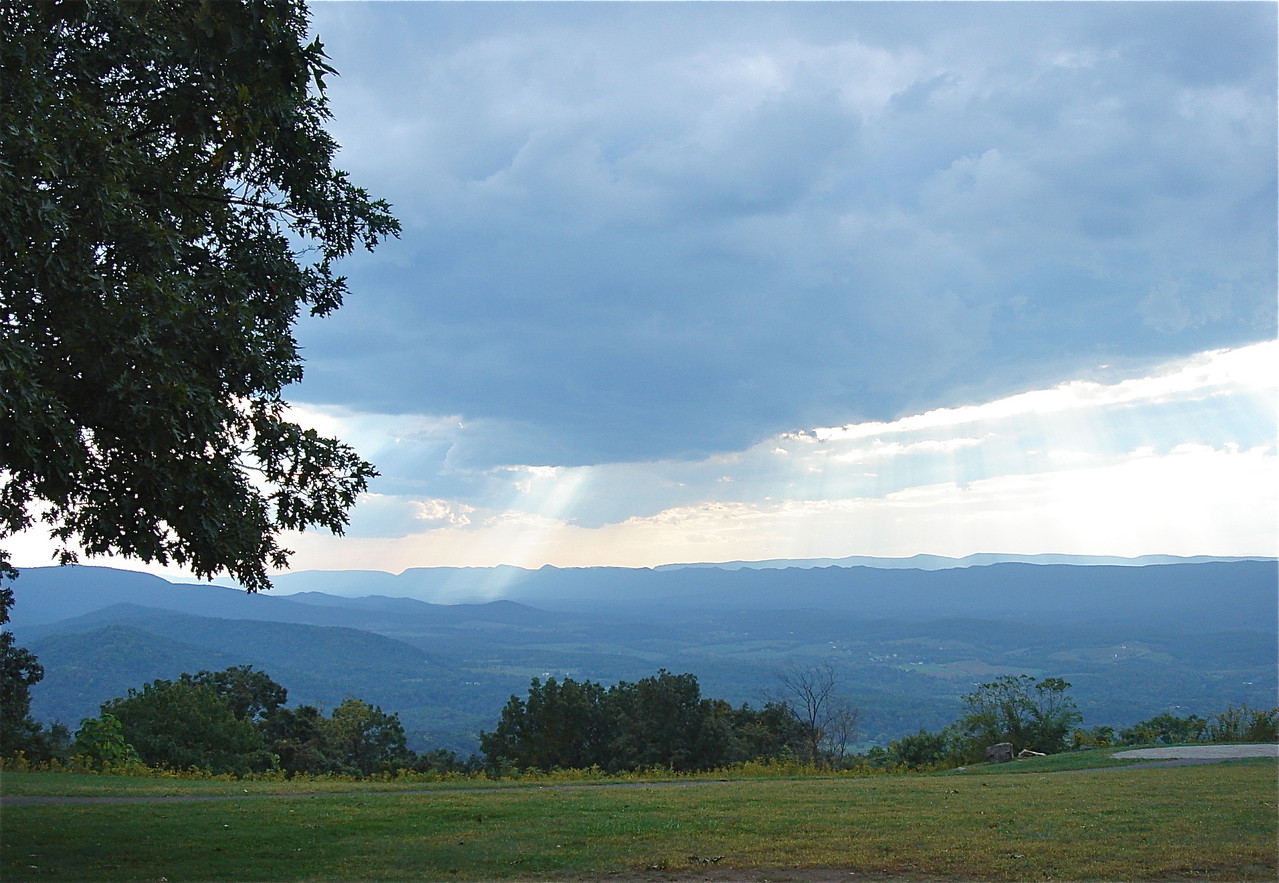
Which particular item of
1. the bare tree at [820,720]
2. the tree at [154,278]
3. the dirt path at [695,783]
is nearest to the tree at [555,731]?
the bare tree at [820,720]

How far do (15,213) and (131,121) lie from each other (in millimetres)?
3569

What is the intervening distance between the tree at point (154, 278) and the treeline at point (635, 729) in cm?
3088

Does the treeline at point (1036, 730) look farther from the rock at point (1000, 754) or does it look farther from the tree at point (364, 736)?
the tree at point (364, 736)

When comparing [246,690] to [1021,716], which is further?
[246,690]

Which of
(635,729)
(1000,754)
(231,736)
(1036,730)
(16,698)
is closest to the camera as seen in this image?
(1000,754)

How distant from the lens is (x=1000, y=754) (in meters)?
24.2

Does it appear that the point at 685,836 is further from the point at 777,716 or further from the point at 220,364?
the point at 777,716

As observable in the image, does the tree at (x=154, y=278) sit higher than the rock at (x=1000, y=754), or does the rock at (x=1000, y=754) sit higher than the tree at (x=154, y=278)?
the tree at (x=154, y=278)

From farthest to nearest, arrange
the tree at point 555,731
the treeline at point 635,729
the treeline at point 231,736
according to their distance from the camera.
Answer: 1. the tree at point 555,731
2. the treeline at point 635,729
3. the treeline at point 231,736

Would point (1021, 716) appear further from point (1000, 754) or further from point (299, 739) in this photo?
point (299, 739)

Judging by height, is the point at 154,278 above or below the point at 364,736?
above

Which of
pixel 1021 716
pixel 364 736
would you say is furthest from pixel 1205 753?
pixel 364 736

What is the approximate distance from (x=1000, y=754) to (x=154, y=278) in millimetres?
23227

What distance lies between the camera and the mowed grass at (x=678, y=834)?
9.14m
